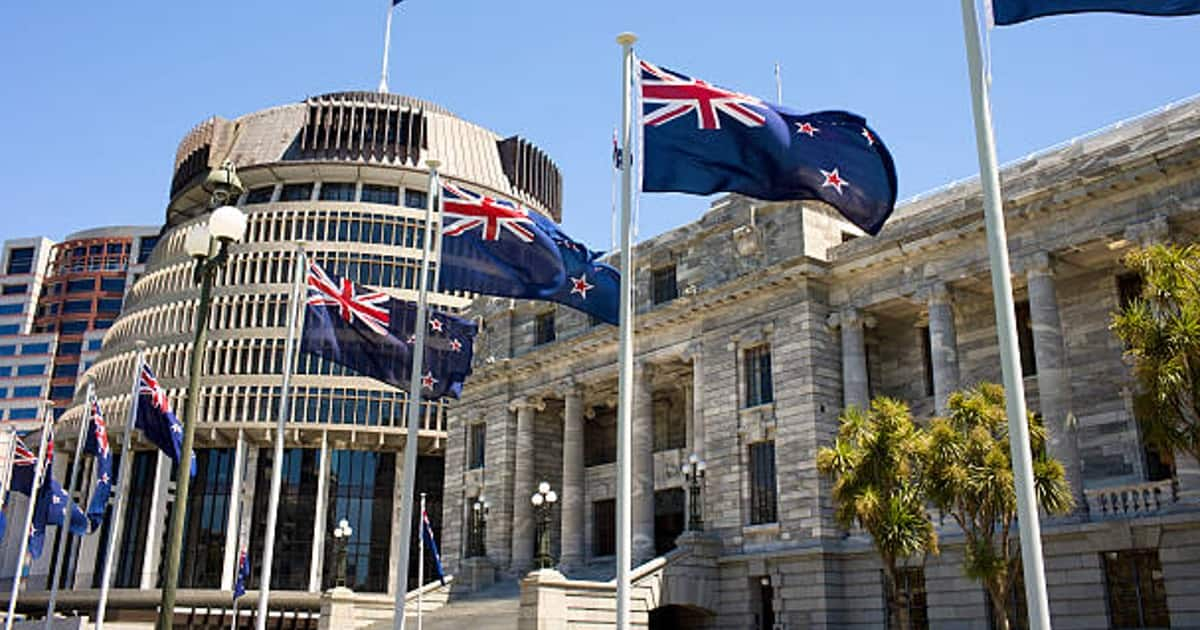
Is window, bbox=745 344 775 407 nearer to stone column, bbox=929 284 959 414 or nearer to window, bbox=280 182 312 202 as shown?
stone column, bbox=929 284 959 414

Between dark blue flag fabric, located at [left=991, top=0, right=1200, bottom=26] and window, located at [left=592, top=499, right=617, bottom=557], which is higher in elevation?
dark blue flag fabric, located at [left=991, top=0, right=1200, bottom=26]

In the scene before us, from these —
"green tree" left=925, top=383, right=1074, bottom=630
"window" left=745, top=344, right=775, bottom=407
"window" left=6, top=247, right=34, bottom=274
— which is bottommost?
"green tree" left=925, top=383, right=1074, bottom=630

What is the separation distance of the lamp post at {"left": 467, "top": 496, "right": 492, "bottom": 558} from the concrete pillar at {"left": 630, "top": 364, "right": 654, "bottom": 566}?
10.2 meters

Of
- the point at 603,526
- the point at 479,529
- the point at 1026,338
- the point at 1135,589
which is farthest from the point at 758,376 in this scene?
the point at 479,529

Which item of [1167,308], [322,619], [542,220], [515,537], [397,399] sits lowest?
[322,619]

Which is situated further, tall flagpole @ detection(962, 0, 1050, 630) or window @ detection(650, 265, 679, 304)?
window @ detection(650, 265, 679, 304)

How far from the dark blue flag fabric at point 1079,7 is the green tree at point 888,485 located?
16.2 m

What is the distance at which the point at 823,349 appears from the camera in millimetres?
42500

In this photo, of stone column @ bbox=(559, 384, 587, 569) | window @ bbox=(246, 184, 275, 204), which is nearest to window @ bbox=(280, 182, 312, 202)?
window @ bbox=(246, 184, 275, 204)

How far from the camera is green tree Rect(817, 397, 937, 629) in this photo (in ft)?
95.8

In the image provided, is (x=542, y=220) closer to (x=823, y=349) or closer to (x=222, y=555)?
(x=823, y=349)

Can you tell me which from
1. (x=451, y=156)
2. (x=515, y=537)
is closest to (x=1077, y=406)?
(x=515, y=537)

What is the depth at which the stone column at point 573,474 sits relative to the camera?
52.9 metres

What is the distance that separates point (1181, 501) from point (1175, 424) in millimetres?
9404
